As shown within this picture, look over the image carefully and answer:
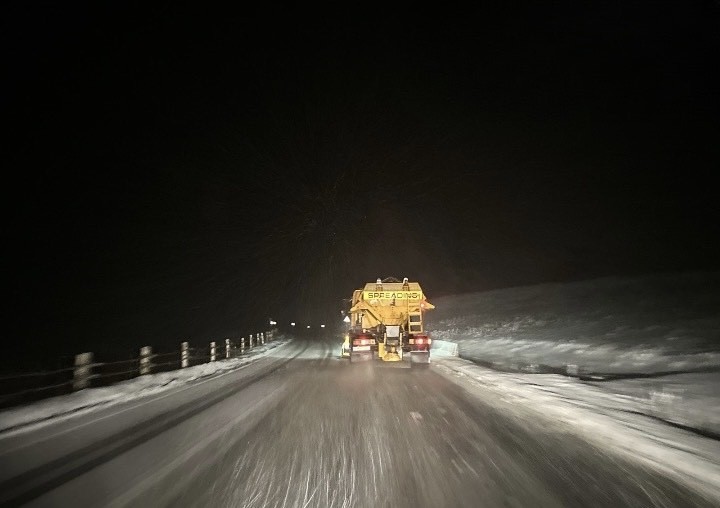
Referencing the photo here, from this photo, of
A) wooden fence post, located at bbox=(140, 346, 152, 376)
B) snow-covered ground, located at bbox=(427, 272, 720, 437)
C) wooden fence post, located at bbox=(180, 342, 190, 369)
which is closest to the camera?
snow-covered ground, located at bbox=(427, 272, 720, 437)

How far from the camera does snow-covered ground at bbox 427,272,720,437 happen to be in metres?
12.3

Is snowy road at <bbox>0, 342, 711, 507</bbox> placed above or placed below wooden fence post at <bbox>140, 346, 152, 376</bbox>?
below

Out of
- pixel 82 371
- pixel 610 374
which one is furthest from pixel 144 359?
pixel 610 374

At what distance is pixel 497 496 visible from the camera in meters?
5.64

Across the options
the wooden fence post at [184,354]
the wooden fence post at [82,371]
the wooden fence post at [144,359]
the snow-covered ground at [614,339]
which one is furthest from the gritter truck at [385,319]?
the wooden fence post at [82,371]

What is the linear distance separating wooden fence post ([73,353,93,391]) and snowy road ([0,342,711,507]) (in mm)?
3294

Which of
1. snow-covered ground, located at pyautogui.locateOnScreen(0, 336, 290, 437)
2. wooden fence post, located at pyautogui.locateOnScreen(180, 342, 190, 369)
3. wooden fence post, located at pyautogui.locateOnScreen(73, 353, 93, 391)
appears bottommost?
snow-covered ground, located at pyautogui.locateOnScreen(0, 336, 290, 437)

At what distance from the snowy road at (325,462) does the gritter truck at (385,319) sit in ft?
40.1

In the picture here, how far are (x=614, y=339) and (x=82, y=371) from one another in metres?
22.7

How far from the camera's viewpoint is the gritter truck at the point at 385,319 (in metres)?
24.0

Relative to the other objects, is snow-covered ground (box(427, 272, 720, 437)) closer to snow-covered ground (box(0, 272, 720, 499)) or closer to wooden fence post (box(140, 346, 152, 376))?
snow-covered ground (box(0, 272, 720, 499))

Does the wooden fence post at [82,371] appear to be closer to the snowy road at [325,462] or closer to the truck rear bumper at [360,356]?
the snowy road at [325,462]

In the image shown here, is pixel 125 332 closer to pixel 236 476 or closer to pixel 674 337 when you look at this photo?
pixel 674 337

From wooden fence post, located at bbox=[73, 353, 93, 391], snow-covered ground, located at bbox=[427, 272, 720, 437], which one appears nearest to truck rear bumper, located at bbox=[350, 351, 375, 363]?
snow-covered ground, located at bbox=[427, 272, 720, 437]
